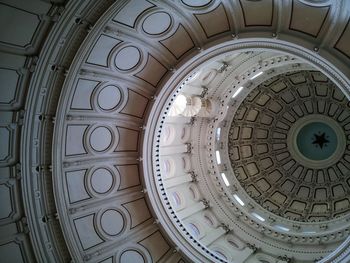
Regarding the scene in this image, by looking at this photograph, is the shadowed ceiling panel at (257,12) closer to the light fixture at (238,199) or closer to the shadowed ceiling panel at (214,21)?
the shadowed ceiling panel at (214,21)

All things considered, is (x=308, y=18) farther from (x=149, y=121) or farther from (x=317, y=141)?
(x=317, y=141)

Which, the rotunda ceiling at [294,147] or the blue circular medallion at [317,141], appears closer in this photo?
the rotunda ceiling at [294,147]

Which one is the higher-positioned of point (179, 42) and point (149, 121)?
point (179, 42)

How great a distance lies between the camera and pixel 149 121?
16.0 metres

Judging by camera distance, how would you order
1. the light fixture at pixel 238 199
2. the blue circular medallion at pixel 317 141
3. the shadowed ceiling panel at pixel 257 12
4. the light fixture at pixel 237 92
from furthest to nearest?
the blue circular medallion at pixel 317 141
the light fixture at pixel 238 199
the light fixture at pixel 237 92
the shadowed ceiling panel at pixel 257 12

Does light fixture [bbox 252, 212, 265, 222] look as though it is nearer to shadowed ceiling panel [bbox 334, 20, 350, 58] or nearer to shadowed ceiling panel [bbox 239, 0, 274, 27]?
shadowed ceiling panel [bbox 334, 20, 350, 58]

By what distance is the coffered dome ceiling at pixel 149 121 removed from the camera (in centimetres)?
1221

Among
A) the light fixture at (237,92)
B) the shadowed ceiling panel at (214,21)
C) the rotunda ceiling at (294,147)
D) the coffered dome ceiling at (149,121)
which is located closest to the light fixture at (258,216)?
the coffered dome ceiling at (149,121)

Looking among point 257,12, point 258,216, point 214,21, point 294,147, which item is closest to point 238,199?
point 258,216

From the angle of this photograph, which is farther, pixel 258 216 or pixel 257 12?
pixel 258 216

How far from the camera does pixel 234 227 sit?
850 inches

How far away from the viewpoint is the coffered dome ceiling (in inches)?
481

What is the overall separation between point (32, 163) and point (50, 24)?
5357 millimetres

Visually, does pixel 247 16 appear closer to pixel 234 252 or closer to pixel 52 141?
pixel 52 141
